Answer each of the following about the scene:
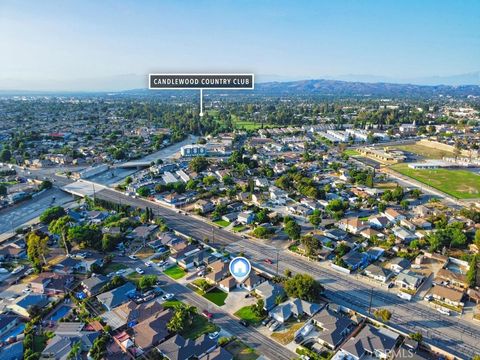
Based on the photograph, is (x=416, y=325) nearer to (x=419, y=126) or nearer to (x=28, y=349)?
(x=28, y=349)

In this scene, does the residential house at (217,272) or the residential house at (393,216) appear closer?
the residential house at (217,272)

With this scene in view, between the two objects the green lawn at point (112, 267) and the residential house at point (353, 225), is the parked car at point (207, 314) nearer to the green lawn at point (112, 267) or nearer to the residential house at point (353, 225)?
the green lawn at point (112, 267)

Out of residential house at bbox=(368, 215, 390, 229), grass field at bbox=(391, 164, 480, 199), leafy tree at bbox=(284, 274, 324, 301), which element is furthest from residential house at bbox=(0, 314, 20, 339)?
grass field at bbox=(391, 164, 480, 199)

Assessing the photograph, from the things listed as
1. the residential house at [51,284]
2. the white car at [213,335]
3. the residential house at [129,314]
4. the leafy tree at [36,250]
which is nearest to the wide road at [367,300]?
the white car at [213,335]

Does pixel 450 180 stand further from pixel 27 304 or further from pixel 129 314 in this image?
pixel 27 304

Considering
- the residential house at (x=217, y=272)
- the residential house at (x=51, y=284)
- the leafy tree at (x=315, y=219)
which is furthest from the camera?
the leafy tree at (x=315, y=219)

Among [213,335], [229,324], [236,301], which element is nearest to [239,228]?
[236,301]

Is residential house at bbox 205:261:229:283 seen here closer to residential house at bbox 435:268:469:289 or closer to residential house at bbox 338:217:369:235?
residential house at bbox 338:217:369:235
